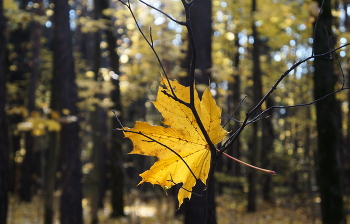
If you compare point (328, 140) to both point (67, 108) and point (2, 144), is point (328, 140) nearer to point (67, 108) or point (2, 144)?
point (2, 144)

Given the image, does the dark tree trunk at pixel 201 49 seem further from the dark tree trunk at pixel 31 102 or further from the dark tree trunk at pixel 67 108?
the dark tree trunk at pixel 31 102

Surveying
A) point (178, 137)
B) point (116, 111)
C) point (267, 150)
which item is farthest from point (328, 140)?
point (267, 150)

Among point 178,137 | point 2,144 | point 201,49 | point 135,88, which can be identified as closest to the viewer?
point 178,137

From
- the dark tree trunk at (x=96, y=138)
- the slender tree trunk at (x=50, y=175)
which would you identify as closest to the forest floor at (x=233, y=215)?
the slender tree trunk at (x=50, y=175)

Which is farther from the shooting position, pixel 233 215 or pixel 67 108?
Answer: pixel 233 215

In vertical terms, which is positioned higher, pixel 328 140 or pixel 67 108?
pixel 67 108

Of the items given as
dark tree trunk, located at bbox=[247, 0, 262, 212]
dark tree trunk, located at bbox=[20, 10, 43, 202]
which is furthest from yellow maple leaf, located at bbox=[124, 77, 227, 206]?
dark tree trunk, located at bbox=[20, 10, 43, 202]

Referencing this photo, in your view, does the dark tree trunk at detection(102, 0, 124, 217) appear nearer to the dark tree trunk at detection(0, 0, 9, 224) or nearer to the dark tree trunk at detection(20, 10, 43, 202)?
the dark tree trunk at detection(20, 10, 43, 202)
